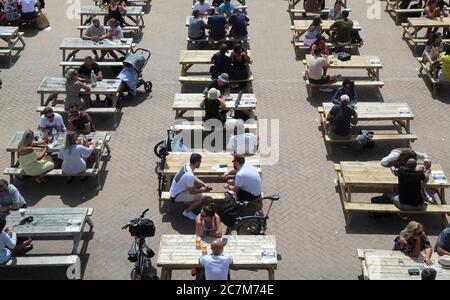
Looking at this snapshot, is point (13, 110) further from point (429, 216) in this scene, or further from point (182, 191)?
point (429, 216)

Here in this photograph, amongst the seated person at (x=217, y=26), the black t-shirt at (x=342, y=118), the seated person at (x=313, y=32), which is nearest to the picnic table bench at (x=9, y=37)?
the seated person at (x=217, y=26)

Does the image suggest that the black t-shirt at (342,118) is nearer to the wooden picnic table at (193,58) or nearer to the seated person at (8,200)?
the wooden picnic table at (193,58)

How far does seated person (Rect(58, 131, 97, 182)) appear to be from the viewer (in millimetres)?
12742

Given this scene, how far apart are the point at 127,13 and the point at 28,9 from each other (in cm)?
297

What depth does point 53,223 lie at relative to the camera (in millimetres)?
11117

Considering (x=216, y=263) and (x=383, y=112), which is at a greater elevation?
(x=383, y=112)

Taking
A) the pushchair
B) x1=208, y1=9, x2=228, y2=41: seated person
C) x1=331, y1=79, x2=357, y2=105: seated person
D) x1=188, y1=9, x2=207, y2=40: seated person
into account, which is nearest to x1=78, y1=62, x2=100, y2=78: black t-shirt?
the pushchair

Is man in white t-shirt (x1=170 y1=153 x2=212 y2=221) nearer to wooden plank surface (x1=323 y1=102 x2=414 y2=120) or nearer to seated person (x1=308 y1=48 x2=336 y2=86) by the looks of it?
wooden plank surface (x1=323 y1=102 x2=414 y2=120)

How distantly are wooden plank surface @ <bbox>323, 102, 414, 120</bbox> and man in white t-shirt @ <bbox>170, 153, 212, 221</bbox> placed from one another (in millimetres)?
3924

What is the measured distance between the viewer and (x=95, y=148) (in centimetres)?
1321

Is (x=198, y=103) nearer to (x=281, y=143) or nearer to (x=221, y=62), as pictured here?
(x=221, y=62)

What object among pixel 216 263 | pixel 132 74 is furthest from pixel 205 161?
pixel 132 74

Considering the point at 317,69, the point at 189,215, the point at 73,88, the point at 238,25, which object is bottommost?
the point at 189,215

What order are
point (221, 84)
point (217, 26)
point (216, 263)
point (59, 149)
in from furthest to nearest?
point (217, 26) < point (221, 84) < point (59, 149) < point (216, 263)
